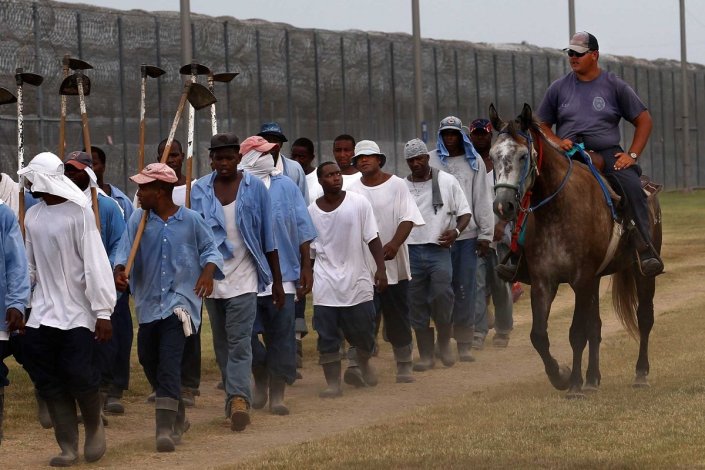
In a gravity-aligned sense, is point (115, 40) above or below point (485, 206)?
above

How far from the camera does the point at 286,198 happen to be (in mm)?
11656

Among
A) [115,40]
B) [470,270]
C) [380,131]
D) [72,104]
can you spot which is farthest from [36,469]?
[380,131]

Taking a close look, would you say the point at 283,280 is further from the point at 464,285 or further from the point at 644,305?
the point at 464,285

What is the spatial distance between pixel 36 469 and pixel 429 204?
5.59 m

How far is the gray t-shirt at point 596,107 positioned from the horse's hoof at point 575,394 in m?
1.92

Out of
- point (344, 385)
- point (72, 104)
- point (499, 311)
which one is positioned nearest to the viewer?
point (344, 385)

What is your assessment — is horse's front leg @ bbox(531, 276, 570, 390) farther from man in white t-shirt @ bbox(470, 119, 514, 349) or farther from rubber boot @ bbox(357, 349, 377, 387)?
man in white t-shirt @ bbox(470, 119, 514, 349)

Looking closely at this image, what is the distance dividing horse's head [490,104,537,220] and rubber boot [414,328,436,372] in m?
2.93

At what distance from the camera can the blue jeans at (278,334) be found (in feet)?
37.9

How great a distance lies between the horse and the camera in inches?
451

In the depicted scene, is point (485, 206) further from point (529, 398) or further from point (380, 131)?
point (380, 131)

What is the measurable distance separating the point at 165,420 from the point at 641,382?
383 centimetres

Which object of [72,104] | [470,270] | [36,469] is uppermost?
[72,104]

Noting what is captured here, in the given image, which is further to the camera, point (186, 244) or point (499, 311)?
point (499, 311)
